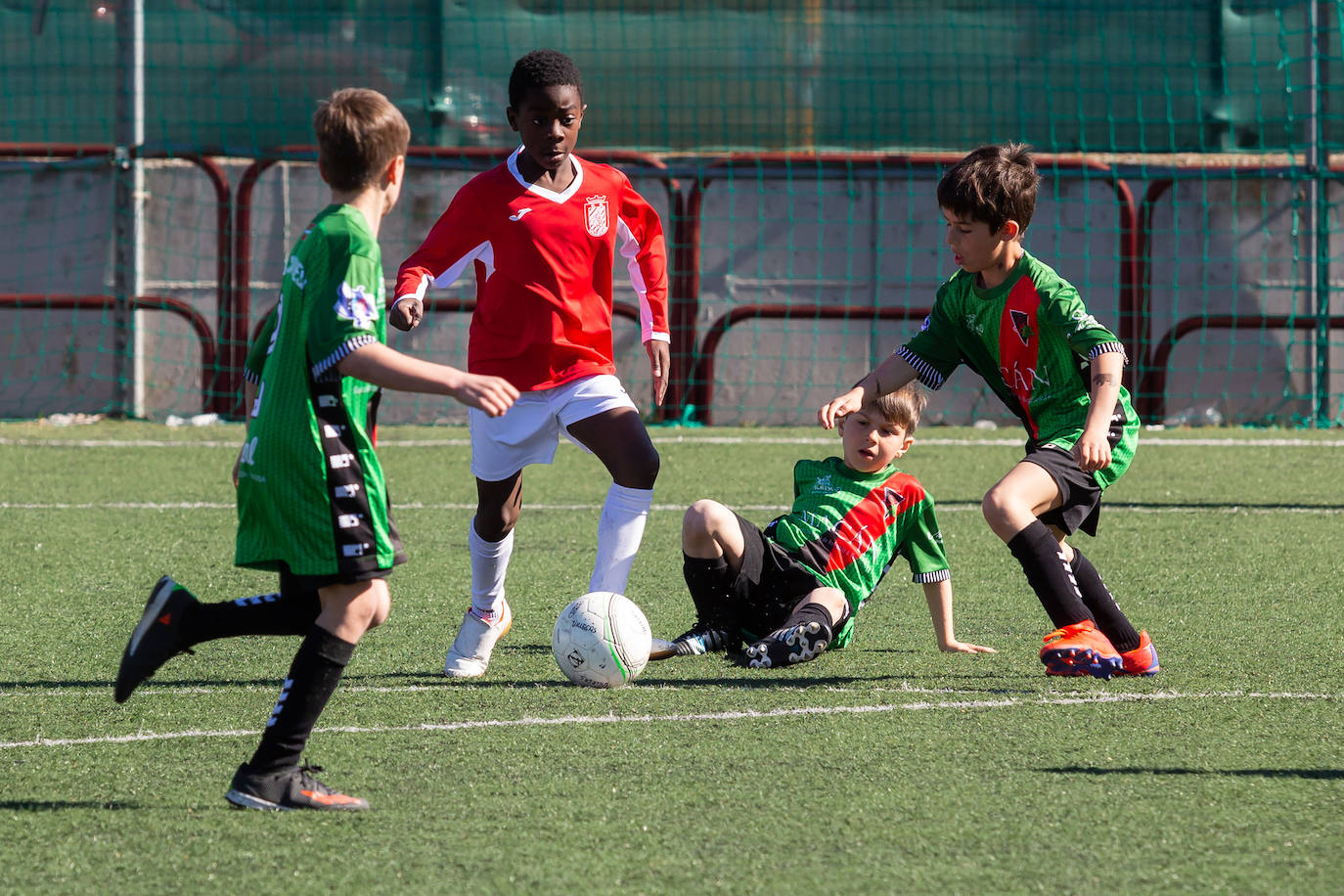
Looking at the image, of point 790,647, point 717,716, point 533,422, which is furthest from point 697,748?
point 533,422

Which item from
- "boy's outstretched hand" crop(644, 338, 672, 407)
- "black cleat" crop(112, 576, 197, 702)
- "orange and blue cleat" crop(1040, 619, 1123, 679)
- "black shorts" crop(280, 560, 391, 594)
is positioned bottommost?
"orange and blue cleat" crop(1040, 619, 1123, 679)

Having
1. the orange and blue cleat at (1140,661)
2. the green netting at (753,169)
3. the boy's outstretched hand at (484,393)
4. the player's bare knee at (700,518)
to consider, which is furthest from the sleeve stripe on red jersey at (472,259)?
the green netting at (753,169)

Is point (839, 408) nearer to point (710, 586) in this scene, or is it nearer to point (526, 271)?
point (710, 586)

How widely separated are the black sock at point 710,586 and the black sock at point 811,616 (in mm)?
185

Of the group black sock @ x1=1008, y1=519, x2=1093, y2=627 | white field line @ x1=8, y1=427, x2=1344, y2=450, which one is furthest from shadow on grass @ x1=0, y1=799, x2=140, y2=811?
white field line @ x1=8, y1=427, x2=1344, y2=450

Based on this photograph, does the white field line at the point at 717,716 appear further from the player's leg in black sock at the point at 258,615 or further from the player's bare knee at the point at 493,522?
the player's bare knee at the point at 493,522

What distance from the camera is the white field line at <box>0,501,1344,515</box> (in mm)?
6754

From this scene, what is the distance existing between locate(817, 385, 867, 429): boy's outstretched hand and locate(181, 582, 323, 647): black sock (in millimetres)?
1400

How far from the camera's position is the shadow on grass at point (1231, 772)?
117 inches

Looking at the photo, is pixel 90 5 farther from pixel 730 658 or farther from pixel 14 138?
pixel 730 658

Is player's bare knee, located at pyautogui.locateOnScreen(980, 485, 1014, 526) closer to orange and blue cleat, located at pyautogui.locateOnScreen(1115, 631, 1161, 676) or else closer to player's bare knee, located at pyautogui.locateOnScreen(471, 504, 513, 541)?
orange and blue cleat, located at pyautogui.locateOnScreen(1115, 631, 1161, 676)

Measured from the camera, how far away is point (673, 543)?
19.6 feet

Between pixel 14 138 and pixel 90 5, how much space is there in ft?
3.50

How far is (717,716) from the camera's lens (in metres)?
3.45
